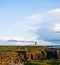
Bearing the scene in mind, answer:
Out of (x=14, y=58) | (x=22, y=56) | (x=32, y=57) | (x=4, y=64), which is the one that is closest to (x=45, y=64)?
(x=4, y=64)

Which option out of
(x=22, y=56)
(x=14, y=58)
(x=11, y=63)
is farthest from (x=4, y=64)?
(x=22, y=56)

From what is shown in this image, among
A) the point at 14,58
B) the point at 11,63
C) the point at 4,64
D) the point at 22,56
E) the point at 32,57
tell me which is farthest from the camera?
the point at 32,57

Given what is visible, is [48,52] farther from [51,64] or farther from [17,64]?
[51,64]

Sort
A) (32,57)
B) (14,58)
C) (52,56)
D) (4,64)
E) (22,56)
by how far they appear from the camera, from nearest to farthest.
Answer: (4,64), (14,58), (22,56), (32,57), (52,56)

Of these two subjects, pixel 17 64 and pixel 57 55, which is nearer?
pixel 17 64

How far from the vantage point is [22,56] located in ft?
370

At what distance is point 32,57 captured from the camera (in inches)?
4764

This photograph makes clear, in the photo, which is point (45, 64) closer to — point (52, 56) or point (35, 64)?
point (35, 64)

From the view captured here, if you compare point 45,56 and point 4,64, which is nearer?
point 4,64

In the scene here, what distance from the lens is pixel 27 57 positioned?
118m

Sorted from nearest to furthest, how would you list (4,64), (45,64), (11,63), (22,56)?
(45,64) < (4,64) < (11,63) < (22,56)

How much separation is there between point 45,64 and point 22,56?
38.3 meters

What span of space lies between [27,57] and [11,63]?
24.4 m

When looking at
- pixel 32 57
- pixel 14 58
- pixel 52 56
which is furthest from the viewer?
pixel 52 56
